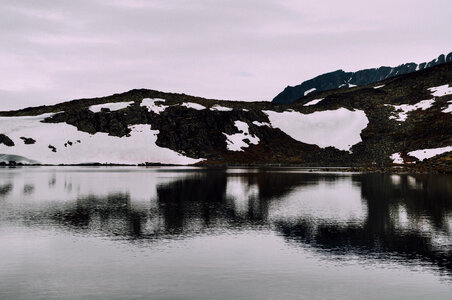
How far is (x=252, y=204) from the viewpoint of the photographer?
182 feet

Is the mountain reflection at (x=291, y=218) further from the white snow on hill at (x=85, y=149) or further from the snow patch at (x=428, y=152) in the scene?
the white snow on hill at (x=85, y=149)

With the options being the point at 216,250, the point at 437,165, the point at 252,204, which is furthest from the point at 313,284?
the point at 437,165

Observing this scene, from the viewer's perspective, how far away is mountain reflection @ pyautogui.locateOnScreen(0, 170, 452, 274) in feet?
108

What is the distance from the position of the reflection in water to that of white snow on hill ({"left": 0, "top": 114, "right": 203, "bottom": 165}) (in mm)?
112901

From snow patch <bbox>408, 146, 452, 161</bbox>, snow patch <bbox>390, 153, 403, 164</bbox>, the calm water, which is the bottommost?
the calm water

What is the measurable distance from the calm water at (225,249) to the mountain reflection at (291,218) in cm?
12

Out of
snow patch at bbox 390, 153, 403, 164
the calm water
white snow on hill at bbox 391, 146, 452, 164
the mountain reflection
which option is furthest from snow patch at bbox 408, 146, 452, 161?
the calm water

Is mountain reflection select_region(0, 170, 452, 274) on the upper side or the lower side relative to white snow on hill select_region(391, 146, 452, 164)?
lower

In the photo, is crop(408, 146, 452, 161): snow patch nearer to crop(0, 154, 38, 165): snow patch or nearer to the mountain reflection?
the mountain reflection

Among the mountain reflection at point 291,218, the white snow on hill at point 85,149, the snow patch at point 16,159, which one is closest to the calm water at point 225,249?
the mountain reflection at point 291,218

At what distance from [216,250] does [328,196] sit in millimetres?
36375

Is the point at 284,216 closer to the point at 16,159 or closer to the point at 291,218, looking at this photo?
the point at 291,218

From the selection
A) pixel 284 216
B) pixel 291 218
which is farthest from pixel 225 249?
pixel 284 216

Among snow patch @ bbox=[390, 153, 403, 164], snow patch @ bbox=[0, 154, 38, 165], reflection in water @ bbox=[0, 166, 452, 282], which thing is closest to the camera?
reflection in water @ bbox=[0, 166, 452, 282]
